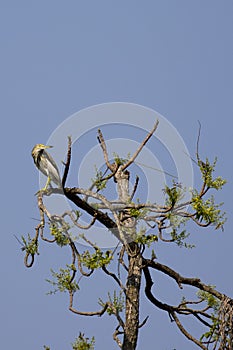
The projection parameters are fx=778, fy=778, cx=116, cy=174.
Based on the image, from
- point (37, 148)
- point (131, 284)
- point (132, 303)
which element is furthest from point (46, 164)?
point (132, 303)

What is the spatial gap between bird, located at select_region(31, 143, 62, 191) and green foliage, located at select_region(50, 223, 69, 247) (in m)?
0.31

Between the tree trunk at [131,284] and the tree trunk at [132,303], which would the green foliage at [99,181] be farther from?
the tree trunk at [132,303]

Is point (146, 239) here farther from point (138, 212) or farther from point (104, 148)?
point (104, 148)

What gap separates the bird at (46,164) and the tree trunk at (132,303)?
0.81 m

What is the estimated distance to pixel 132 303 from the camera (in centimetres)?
564

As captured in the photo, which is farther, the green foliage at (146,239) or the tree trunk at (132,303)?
the tree trunk at (132,303)

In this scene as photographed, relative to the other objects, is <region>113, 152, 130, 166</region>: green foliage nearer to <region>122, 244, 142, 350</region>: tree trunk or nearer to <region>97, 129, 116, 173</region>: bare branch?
<region>97, 129, 116, 173</region>: bare branch

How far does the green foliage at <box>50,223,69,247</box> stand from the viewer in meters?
5.49

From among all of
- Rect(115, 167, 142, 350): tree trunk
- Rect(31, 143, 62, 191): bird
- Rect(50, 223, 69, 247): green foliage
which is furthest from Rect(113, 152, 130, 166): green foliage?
Rect(50, 223, 69, 247): green foliage

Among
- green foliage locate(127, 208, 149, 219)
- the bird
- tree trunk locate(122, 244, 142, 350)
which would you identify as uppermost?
the bird

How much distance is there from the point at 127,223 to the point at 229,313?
98cm

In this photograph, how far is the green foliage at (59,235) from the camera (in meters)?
5.49

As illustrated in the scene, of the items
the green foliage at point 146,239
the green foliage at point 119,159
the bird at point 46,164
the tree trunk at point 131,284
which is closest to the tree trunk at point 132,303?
the tree trunk at point 131,284

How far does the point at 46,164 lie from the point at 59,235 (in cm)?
67
